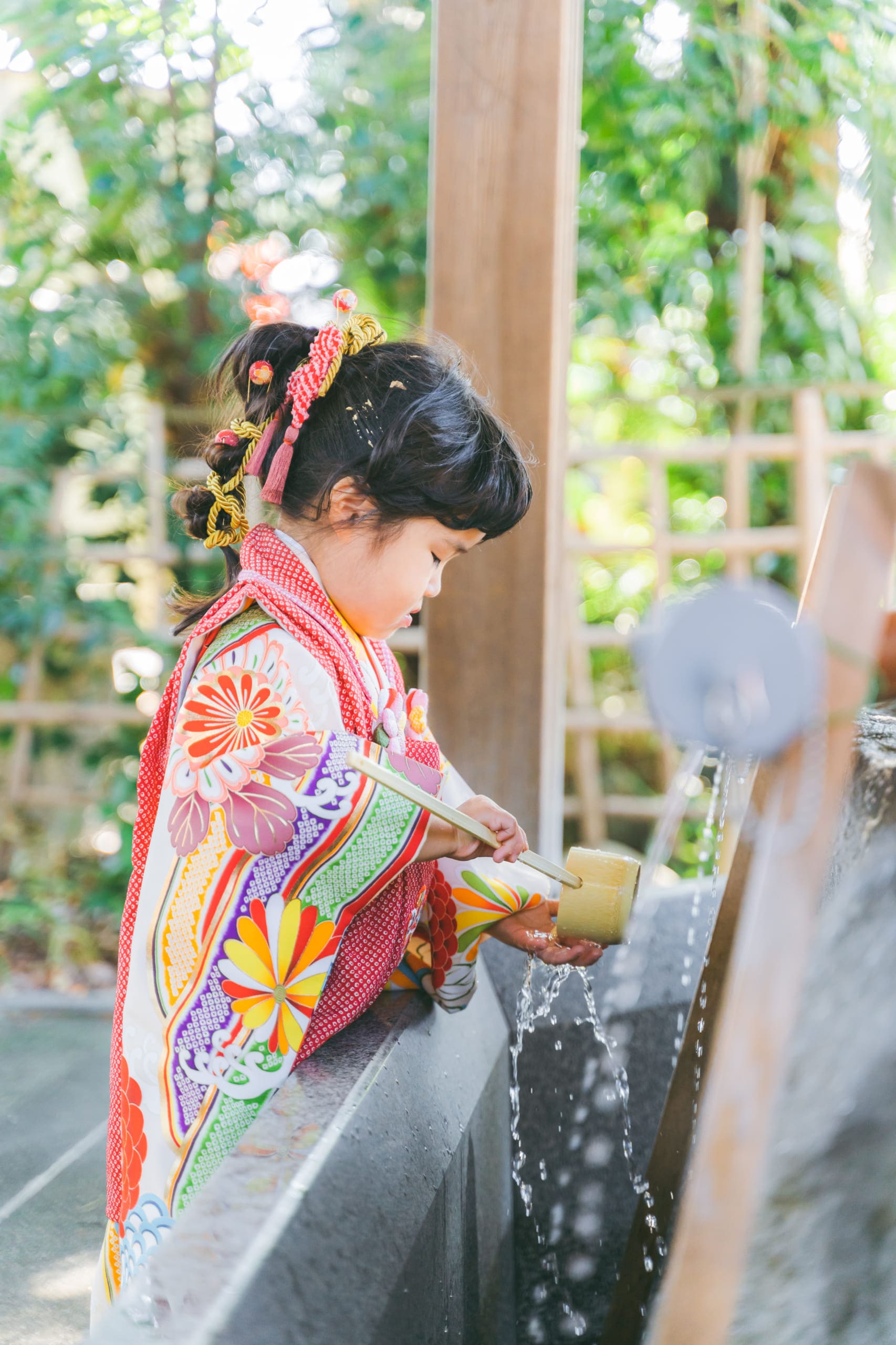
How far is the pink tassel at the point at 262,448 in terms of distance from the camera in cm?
153

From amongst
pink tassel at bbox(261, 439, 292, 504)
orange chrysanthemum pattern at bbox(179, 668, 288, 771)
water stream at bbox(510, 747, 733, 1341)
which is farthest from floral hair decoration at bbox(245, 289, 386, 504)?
water stream at bbox(510, 747, 733, 1341)

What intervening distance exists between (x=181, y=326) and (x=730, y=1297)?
151 inches

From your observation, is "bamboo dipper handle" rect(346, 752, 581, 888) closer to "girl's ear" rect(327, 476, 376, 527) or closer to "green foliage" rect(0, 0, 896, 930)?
"girl's ear" rect(327, 476, 376, 527)

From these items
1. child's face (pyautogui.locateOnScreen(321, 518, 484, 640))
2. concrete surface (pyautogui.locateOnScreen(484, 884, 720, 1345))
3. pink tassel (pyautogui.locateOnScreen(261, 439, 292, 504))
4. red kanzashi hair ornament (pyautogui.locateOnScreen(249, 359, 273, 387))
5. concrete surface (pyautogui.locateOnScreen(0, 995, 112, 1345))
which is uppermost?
red kanzashi hair ornament (pyautogui.locateOnScreen(249, 359, 273, 387))

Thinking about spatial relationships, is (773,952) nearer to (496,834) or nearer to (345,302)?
(496,834)

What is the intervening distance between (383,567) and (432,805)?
36cm

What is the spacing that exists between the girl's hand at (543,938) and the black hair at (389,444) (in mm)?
535

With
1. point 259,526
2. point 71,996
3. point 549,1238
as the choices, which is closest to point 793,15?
point 259,526

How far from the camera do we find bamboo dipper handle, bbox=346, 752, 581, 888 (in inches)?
48.2

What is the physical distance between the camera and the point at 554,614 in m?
2.26

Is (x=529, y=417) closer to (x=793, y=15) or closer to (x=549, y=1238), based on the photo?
(x=549, y=1238)

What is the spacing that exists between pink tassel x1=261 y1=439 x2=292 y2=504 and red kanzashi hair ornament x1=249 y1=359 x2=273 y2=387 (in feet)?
0.34

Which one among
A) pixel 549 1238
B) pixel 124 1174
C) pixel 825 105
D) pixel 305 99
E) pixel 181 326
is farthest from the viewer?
pixel 181 326

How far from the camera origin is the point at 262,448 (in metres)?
1.53
